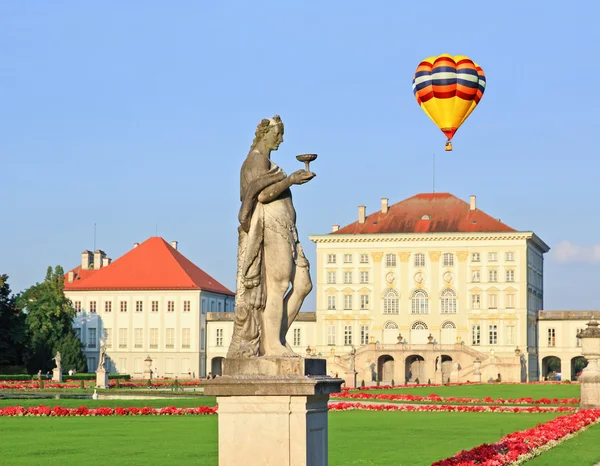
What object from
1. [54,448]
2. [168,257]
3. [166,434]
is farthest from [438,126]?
[168,257]

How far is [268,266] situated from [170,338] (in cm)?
9123

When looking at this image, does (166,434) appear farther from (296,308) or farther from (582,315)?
(582,315)

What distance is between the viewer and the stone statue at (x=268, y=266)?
33.6ft

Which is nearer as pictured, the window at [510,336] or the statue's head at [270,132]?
the statue's head at [270,132]

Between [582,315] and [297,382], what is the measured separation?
3520 inches

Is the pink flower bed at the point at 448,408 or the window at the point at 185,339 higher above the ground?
the window at the point at 185,339

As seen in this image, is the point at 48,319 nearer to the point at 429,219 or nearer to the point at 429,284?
the point at 429,284

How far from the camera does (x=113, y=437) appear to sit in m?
23.5

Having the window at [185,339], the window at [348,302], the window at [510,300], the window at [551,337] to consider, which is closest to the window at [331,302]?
the window at [348,302]

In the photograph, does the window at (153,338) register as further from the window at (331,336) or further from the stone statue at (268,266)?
the stone statue at (268,266)

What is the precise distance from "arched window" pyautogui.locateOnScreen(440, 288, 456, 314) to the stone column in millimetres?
60990

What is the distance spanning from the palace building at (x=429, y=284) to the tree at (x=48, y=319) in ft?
66.4

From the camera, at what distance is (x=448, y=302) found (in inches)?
3738

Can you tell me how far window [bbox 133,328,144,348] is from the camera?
101 meters
